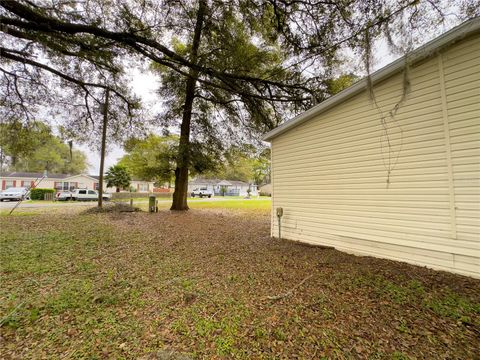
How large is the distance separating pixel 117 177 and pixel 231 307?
32.1 meters

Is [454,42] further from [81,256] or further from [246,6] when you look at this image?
[81,256]

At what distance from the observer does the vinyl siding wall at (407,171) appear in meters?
3.38

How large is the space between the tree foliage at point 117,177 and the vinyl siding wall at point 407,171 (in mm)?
30461

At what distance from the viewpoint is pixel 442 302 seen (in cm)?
269

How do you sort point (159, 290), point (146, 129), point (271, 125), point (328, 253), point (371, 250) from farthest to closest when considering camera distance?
point (146, 129)
point (271, 125)
point (328, 253)
point (371, 250)
point (159, 290)

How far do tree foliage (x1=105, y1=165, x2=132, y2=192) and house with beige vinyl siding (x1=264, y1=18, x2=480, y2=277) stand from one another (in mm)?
30447

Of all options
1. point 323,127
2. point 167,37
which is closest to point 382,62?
point 323,127

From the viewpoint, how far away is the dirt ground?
2092 mm

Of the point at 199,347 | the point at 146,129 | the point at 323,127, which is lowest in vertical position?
the point at 199,347

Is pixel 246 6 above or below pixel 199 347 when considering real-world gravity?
above

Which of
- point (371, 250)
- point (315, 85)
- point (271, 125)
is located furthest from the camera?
point (271, 125)

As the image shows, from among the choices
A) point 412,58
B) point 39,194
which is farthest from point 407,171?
point 39,194

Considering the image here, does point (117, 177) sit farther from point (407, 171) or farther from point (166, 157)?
point (407, 171)

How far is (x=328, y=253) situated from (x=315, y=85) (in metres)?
5.32
